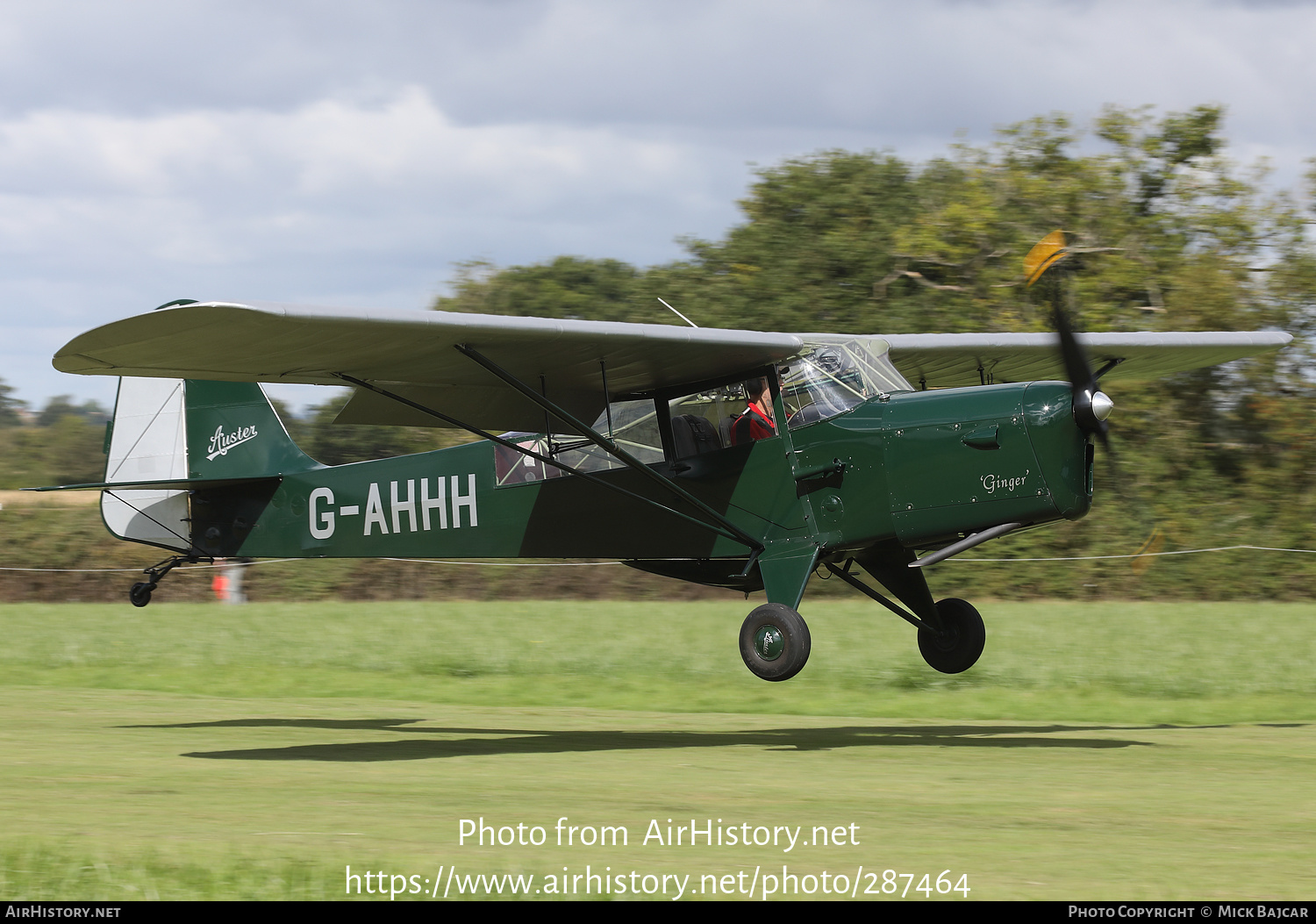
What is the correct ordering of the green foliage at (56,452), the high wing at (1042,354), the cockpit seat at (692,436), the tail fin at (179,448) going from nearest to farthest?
the cockpit seat at (692,436) → the high wing at (1042,354) → the tail fin at (179,448) → the green foliage at (56,452)

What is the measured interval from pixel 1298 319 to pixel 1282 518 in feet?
16.4

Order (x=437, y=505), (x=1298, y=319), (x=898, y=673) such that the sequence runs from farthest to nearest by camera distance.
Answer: (x=1298, y=319)
(x=898, y=673)
(x=437, y=505)

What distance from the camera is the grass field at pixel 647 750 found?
5523mm

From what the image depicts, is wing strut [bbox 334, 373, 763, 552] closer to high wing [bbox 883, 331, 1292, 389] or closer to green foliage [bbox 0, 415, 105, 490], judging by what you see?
high wing [bbox 883, 331, 1292, 389]

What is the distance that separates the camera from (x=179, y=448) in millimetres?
13938

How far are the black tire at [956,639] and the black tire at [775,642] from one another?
1.94 m

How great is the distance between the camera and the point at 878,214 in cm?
3309

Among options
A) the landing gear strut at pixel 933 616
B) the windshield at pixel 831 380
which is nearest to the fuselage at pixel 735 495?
the windshield at pixel 831 380

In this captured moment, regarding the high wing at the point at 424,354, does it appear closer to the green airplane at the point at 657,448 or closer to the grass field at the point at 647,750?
the green airplane at the point at 657,448

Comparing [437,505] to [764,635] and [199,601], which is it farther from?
[199,601]

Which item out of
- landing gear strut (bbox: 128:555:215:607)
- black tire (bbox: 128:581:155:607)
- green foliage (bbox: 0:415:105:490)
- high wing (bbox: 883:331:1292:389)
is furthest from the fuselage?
green foliage (bbox: 0:415:105:490)

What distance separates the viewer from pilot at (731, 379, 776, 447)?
10711 mm

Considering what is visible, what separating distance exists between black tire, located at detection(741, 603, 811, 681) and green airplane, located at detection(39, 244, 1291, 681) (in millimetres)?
19

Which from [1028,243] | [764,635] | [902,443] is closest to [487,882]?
[764,635]
